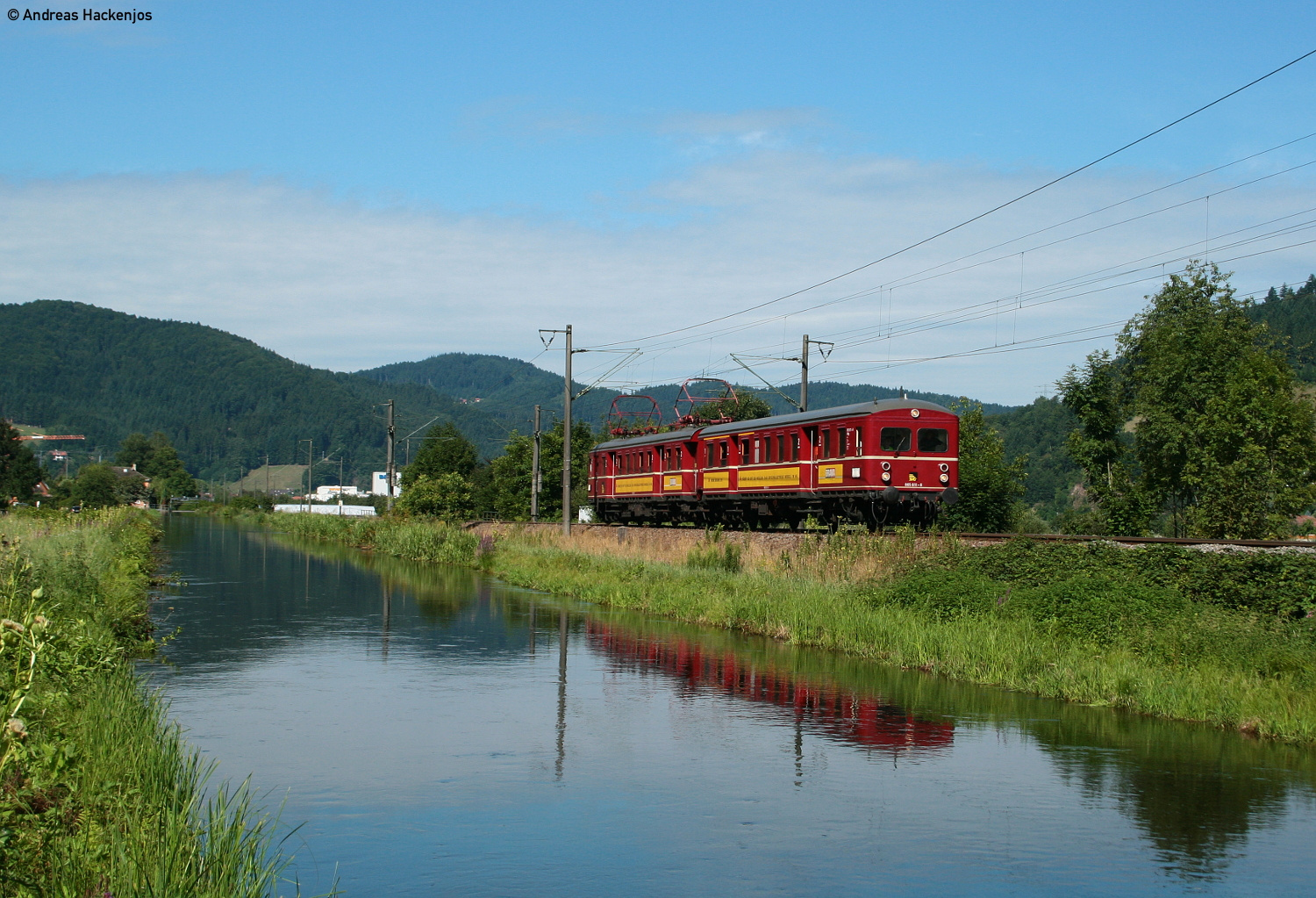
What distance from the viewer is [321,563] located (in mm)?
46844

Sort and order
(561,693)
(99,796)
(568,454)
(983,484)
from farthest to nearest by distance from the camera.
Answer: (983,484) → (568,454) → (561,693) → (99,796)

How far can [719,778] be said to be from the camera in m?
10.8

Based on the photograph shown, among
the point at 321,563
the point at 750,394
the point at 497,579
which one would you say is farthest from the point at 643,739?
the point at 750,394

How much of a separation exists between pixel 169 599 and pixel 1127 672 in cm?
2176

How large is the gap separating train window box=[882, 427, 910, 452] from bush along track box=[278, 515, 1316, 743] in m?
4.54

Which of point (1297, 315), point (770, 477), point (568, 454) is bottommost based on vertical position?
point (770, 477)

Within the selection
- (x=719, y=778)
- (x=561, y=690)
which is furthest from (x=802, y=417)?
(x=719, y=778)

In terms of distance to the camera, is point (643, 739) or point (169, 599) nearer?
point (643, 739)

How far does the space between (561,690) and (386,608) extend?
12.8 metres

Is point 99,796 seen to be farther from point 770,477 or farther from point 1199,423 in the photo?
point 1199,423

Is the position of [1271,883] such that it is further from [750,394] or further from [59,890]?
[750,394]

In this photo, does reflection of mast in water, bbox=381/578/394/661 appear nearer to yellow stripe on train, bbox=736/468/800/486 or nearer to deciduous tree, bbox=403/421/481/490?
yellow stripe on train, bbox=736/468/800/486

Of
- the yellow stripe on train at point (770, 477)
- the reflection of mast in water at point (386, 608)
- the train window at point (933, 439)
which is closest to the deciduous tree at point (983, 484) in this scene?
the yellow stripe on train at point (770, 477)

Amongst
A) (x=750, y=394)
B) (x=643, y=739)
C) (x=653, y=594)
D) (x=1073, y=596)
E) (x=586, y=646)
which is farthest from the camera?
(x=750, y=394)
